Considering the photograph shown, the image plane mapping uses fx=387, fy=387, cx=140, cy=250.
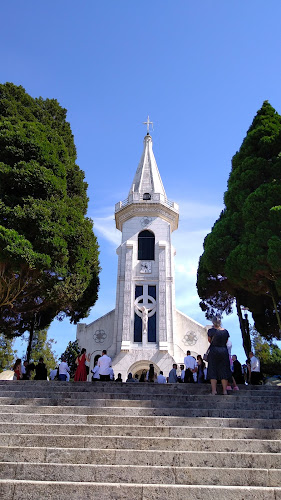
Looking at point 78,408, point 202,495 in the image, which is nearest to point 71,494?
point 202,495

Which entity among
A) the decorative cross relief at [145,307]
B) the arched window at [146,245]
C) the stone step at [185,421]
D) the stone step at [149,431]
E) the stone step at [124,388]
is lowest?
the stone step at [149,431]

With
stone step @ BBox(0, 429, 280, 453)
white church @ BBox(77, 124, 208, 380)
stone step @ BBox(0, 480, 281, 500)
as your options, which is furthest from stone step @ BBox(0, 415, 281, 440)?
white church @ BBox(77, 124, 208, 380)

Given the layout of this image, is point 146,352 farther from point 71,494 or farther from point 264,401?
point 71,494

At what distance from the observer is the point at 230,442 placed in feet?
18.5

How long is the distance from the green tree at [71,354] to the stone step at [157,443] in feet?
58.1

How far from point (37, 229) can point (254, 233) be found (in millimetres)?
8608

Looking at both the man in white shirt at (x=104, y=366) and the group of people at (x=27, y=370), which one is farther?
the group of people at (x=27, y=370)

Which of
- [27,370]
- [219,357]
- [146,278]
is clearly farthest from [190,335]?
[219,357]

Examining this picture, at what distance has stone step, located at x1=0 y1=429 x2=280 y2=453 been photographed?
219 inches

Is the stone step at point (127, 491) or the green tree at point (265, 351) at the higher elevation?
the green tree at point (265, 351)

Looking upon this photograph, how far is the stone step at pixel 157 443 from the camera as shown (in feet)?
18.3

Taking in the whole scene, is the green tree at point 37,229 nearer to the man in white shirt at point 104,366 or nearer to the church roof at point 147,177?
the man in white shirt at point 104,366

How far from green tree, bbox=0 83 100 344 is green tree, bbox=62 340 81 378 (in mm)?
4480

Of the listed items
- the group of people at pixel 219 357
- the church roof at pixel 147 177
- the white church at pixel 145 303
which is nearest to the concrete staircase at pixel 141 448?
the group of people at pixel 219 357
